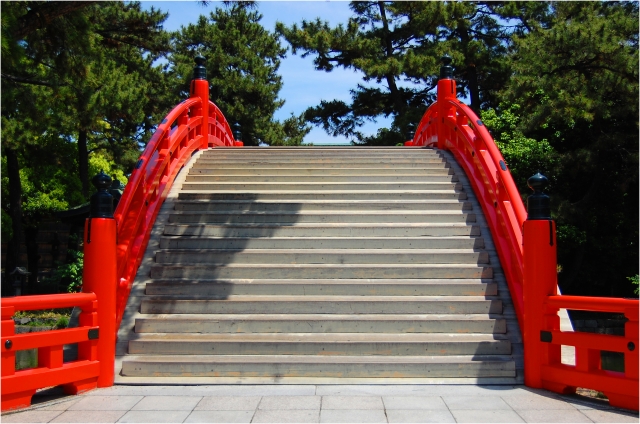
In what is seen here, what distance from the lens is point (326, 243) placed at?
7699 mm

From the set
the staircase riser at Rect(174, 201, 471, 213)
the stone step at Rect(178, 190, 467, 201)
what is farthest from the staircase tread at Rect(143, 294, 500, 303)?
the stone step at Rect(178, 190, 467, 201)

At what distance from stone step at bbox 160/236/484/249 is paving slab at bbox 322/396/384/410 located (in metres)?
2.61

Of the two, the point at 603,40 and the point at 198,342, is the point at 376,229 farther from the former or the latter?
the point at 603,40

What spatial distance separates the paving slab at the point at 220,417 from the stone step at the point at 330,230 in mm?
3246

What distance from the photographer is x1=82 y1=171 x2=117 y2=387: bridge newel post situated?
5762 mm

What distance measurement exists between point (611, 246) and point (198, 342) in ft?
42.8

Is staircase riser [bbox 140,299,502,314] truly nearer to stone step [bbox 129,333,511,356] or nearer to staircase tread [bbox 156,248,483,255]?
stone step [bbox 129,333,511,356]

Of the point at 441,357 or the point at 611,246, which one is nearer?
the point at 441,357

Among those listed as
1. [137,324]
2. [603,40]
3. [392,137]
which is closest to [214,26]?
[392,137]

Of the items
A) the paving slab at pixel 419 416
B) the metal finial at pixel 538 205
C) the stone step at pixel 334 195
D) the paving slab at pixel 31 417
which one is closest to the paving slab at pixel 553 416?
the paving slab at pixel 419 416

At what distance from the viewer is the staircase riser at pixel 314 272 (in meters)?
7.12

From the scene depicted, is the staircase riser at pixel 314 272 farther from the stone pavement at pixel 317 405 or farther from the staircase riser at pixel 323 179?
the staircase riser at pixel 323 179

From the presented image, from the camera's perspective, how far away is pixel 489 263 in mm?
7328

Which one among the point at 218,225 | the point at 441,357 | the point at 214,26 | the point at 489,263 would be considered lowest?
the point at 441,357
